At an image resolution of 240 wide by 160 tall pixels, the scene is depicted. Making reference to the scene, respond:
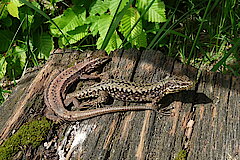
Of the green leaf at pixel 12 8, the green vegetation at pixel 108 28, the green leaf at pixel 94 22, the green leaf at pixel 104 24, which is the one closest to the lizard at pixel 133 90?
the green vegetation at pixel 108 28

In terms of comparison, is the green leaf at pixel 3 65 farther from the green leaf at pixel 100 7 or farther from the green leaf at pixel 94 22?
the green leaf at pixel 100 7

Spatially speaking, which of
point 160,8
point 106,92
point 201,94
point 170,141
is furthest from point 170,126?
point 160,8

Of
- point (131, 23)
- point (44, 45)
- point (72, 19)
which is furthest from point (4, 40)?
point (131, 23)

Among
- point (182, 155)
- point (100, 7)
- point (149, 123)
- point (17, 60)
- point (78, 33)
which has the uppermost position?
point (100, 7)

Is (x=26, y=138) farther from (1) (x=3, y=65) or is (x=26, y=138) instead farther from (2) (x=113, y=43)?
(1) (x=3, y=65)

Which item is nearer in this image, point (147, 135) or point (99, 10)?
point (147, 135)

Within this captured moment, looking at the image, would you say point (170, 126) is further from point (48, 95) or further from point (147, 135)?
point (48, 95)
